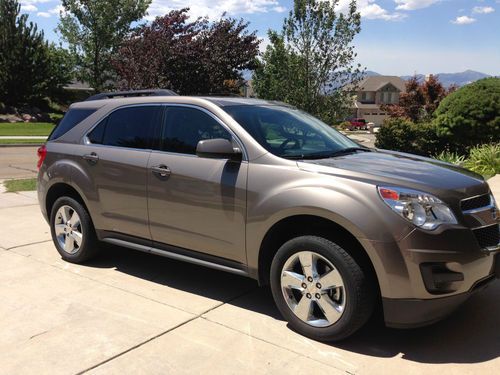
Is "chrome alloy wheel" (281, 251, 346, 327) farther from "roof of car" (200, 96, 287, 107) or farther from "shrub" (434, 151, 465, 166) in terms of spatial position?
"shrub" (434, 151, 465, 166)

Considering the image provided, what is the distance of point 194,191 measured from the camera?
166 inches

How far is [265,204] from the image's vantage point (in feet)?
12.5

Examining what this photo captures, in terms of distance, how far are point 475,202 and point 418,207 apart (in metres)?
0.57

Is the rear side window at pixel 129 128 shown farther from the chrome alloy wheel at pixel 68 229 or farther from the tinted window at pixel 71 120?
the chrome alloy wheel at pixel 68 229

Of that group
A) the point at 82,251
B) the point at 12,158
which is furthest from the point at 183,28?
the point at 82,251

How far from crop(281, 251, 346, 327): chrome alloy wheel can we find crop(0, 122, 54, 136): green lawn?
2731 centimetres

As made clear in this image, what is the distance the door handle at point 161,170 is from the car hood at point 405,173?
49.1 inches

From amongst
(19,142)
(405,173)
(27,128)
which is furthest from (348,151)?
(27,128)

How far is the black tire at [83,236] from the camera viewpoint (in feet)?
17.1

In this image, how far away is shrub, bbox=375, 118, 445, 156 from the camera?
13906mm

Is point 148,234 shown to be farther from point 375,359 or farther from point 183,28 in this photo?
point 183,28

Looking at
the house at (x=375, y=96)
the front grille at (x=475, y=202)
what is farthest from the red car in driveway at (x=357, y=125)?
the front grille at (x=475, y=202)

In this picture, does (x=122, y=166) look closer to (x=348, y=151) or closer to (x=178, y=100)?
(x=178, y=100)

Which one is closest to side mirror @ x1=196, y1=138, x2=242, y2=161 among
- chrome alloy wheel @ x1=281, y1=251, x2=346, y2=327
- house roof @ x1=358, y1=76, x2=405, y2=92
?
chrome alloy wheel @ x1=281, y1=251, x2=346, y2=327
